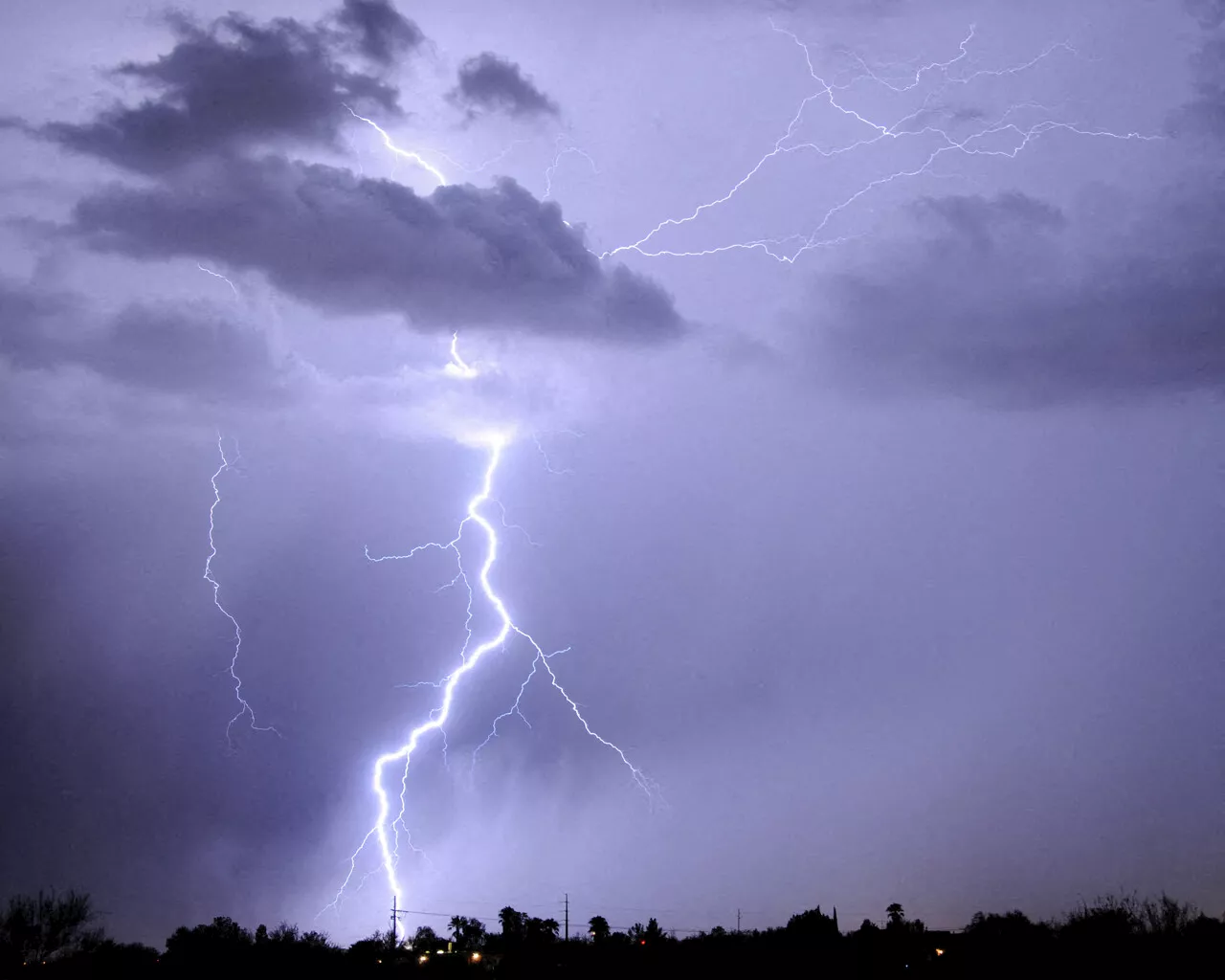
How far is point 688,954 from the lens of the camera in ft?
145

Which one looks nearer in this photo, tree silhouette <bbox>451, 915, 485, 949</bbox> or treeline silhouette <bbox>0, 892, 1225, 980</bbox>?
treeline silhouette <bbox>0, 892, 1225, 980</bbox>

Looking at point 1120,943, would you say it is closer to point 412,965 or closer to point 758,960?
point 758,960

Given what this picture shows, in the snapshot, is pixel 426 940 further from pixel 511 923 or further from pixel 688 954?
pixel 688 954

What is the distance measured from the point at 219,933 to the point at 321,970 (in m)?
14.7

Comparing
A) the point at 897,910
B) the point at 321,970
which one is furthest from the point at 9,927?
the point at 897,910

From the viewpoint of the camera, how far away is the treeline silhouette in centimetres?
3566

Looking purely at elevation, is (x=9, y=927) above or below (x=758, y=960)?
above

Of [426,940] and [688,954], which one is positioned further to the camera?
[426,940]

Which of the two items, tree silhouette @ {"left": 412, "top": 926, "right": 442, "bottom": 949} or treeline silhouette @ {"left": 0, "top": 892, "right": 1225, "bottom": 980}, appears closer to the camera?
treeline silhouette @ {"left": 0, "top": 892, "right": 1225, "bottom": 980}

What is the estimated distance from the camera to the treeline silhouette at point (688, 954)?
35656 millimetres

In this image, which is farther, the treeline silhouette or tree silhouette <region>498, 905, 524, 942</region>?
Answer: tree silhouette <region>498, 905, 524, 942</region>

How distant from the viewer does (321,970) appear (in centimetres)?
4062

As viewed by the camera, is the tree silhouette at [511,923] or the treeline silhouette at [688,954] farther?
the tree silhouette at [511,923]

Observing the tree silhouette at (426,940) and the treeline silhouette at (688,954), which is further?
the tree silhouette at (426,940)
